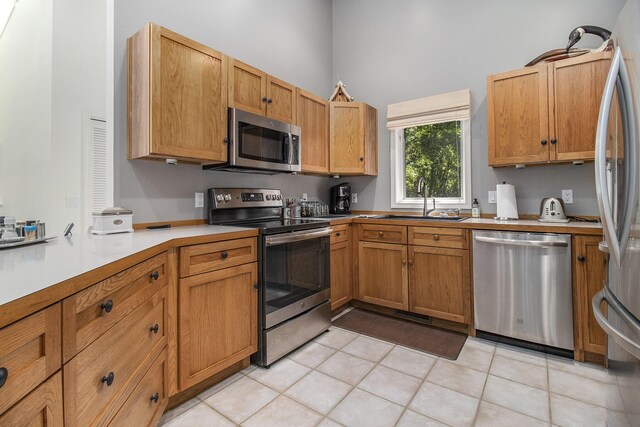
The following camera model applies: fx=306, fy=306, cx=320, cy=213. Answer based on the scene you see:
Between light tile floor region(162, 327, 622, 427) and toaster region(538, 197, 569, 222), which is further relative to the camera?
toaster region(538, 197, 569, 222)

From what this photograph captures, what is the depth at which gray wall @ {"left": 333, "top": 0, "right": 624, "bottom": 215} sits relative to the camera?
8.11 feet

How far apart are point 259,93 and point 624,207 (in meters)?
2.23

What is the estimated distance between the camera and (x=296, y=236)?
2.14 metres

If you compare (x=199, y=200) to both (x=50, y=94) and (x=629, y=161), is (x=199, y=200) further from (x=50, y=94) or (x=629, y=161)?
(x=629, y=161)

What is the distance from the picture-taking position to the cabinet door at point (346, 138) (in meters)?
3.18

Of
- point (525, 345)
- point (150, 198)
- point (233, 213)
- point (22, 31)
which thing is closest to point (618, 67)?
point (525, 345)

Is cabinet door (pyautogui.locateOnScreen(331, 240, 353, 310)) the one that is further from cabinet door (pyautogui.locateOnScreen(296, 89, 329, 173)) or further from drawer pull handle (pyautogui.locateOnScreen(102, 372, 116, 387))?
drawer pull handle (pyautogui.locateOnScreen(102, 372, 116, 387))

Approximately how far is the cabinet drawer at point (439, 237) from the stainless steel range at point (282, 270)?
746 mm

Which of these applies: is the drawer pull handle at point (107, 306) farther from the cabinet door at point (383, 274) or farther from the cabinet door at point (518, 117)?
the cabinet door at point (518, 117)

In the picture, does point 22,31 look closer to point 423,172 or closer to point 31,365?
point 31,365

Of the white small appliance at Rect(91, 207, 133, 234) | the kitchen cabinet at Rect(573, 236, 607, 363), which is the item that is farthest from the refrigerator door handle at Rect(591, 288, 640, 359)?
the white small appliance at Rect(91, 207, 133, 234)

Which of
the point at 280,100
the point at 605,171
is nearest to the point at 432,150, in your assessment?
the point at 280,100

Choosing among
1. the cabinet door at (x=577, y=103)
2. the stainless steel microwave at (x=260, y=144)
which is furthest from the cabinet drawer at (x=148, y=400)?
the cabinet door at (x=577, y=103)

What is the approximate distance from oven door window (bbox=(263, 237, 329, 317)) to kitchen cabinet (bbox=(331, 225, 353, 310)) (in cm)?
21
